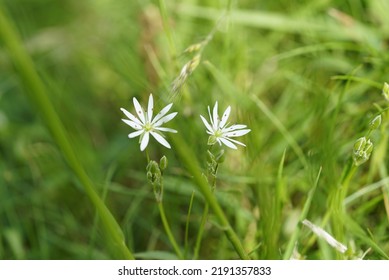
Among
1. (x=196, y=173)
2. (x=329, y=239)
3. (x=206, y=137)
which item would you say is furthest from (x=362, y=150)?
(x=206, y=137)

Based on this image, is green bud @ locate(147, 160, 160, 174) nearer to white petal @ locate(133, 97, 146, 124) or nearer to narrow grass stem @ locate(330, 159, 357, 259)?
white petal @ locate(133, 97, 146, 124)

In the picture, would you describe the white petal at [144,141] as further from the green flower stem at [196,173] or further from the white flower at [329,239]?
the white flower at [329,239]

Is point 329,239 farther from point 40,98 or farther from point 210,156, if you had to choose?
point 40,98

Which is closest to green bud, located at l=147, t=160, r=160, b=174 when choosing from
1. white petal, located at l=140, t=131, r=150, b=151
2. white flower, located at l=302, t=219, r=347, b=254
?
white petal, located at l=140, t=131, r=150, b=151

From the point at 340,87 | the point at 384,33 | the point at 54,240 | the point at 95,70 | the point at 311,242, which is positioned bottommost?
the point at 311,242

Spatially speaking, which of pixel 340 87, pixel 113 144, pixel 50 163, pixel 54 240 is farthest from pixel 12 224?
pixel 340 87

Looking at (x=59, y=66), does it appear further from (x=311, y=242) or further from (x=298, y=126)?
(x=311, y=242)

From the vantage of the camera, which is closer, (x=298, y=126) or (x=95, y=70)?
(x=298, y=126)
